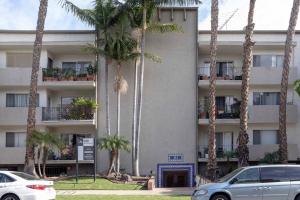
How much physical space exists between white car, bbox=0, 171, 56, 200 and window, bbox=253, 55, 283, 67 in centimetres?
2462

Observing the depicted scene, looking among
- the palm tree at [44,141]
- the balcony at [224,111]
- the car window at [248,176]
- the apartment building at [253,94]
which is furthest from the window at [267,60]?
the car window at [248,176]

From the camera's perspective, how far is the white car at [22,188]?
2014cm

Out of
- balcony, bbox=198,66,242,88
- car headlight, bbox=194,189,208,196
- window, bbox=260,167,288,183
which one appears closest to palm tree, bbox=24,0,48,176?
balcony, bbox=198,66,242,88

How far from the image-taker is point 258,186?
19656mm

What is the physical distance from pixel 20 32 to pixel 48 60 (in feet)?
8.93

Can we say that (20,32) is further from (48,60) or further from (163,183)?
(163,183)

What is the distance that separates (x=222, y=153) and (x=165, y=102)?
513cm

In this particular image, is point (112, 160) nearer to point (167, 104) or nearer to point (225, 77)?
point (167, 104)

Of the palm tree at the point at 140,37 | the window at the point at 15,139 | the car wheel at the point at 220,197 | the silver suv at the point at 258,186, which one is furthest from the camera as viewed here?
the window at the point at 15,139

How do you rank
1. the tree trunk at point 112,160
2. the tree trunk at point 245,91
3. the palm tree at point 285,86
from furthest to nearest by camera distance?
the tree trunk at point 112,160, the palm tree at point 285,86, the tree trunk at point 245,91

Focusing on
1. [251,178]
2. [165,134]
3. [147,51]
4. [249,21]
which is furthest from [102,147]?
[251,178]

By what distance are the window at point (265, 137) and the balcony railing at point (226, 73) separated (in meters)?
4.06

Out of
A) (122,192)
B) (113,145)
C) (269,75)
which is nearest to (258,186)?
(122,192)

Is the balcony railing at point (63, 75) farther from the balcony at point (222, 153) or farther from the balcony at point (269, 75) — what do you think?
the balcony at point (269, 75)
